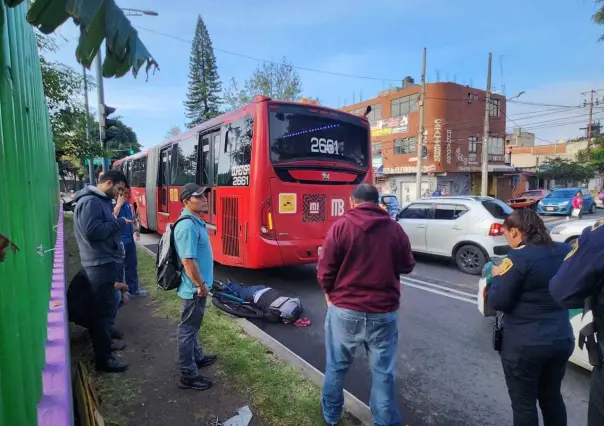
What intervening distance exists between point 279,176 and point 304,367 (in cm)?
332

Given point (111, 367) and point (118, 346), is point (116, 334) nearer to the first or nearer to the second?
point (118, 346)

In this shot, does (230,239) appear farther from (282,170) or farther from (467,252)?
(467,252)

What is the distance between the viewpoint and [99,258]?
357cm

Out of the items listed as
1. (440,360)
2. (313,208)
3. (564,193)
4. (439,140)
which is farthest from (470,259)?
(439,140)

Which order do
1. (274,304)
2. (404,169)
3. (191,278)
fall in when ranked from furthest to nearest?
(404,169), (274,304), (191,278)

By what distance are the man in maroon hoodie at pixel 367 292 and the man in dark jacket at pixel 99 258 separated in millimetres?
2212

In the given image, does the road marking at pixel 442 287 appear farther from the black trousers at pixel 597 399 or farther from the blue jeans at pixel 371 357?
the black trousers at pixel 597 399

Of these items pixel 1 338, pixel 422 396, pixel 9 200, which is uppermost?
pixel 9 200

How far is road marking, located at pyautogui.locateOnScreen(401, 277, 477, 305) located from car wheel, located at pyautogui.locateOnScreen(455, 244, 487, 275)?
1.31 m

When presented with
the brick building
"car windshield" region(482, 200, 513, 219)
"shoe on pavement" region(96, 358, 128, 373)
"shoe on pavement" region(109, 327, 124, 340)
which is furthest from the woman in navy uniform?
the brick building

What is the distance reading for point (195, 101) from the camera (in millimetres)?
39562

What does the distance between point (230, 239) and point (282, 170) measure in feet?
Result: 5.31

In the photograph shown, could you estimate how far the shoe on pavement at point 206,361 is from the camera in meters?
3.62

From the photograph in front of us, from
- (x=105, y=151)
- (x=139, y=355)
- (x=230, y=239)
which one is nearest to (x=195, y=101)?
(x=105, y=151)
